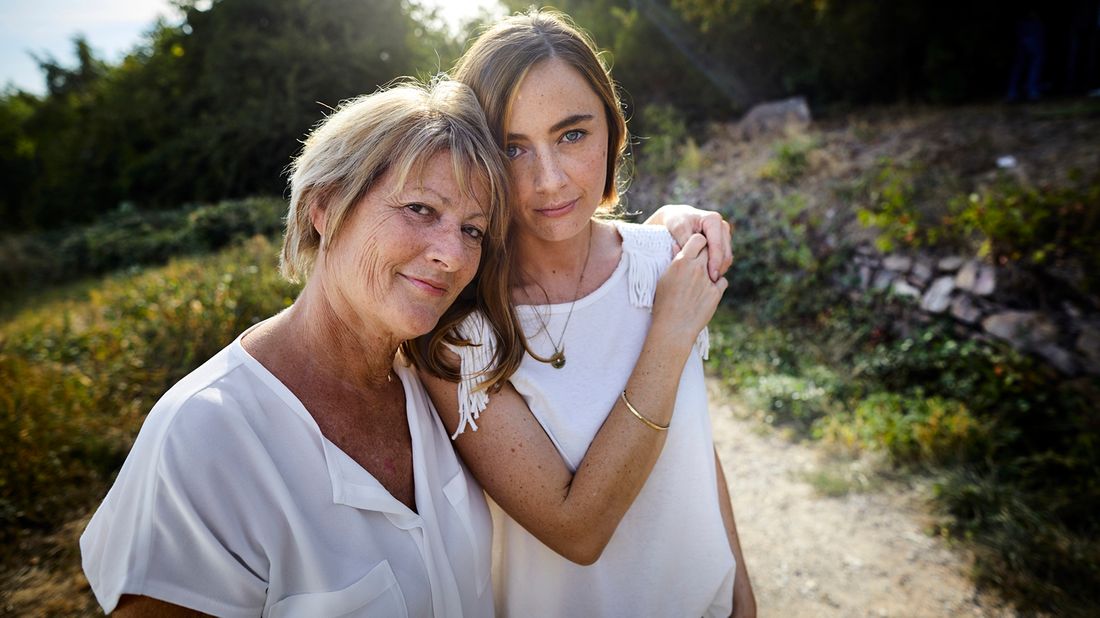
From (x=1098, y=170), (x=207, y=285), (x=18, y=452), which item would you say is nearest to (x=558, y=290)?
(x=18, y=452)

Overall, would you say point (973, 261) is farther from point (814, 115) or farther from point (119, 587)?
point (814, 115)

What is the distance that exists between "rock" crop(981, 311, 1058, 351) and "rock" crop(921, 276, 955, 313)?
45cm

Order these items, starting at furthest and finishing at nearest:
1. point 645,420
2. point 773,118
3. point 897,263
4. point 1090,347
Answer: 1. point 773,118
2. point 897,263
3. point 1090,347
4. point 645,420

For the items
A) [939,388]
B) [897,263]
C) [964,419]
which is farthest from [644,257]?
[897,263]

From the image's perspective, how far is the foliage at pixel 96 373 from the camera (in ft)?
11.1

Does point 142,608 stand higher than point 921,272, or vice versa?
point 142,608

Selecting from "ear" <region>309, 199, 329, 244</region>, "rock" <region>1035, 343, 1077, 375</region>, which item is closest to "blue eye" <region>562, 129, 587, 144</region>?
"ear" <region>309, 199, 329, 244</region>

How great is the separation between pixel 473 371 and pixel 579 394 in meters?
0.32

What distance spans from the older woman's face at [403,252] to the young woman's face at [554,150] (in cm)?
27

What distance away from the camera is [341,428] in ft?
4.68

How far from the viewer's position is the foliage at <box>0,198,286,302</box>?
39.7ft

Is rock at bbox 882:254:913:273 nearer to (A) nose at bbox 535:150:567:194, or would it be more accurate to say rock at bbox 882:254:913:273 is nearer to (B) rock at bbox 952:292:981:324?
(B) rock at bbox 952:292:981:324

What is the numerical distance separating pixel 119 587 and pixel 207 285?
5566 millimetres

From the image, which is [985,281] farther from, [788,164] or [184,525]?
[184,525]
